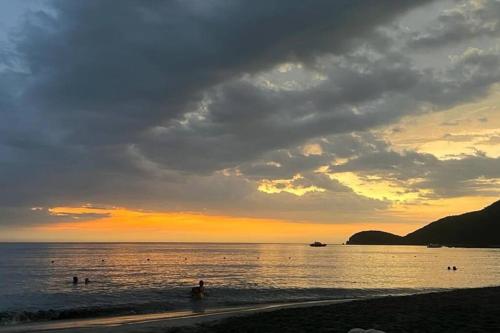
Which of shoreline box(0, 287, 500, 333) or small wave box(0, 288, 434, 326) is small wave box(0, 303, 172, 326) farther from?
shoreline box(0, 287, 500, 333)

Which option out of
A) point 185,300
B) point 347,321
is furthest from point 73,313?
point 347,321

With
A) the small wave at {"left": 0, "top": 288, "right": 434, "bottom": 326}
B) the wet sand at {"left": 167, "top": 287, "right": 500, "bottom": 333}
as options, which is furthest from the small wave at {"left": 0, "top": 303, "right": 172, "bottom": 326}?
the wet sand at {"left": 167, "top": 287, "right": 500, "bottom": 333}

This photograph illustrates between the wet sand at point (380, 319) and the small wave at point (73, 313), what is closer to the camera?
the wet sand at point (380, 319)

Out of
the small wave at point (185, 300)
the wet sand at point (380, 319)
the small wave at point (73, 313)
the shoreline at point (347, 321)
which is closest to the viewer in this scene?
the wet sand at point (380, 319)

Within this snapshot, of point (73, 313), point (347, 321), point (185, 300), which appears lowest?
point (185, 300)

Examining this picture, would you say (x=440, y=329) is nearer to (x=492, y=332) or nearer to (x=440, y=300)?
(x=492, y=332)

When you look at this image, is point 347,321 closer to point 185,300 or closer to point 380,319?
point 380,319

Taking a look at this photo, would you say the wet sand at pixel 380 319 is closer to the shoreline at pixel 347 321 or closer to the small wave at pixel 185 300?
the shoreline at pixel 347 321

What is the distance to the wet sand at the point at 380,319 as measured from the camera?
20156mm

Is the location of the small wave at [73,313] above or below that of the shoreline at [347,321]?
below

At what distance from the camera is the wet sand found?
2016cm

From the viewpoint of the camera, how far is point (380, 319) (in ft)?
73.7

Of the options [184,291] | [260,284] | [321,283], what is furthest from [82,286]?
[321,283]

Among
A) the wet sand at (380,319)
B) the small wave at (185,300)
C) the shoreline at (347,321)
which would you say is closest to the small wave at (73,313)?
the small wave at (185,300)
